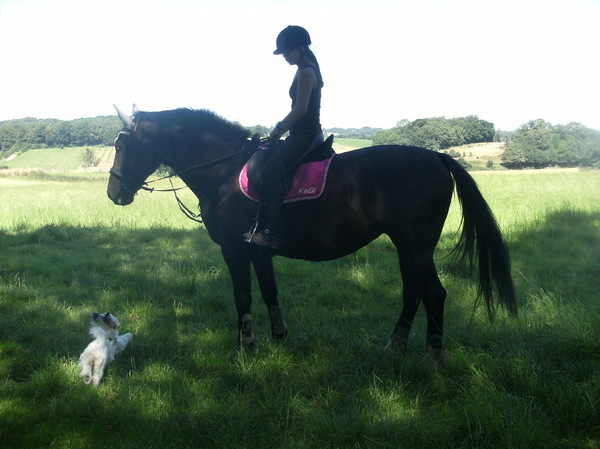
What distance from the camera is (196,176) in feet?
16.9

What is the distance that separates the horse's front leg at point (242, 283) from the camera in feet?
16.2

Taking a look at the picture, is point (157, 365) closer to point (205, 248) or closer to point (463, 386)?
point (463, 386)

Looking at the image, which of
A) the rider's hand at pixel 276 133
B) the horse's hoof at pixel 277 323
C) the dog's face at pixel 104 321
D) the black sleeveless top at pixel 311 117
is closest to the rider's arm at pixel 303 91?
the black sleeveless top at pixel 311 117

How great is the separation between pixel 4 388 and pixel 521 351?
484cm


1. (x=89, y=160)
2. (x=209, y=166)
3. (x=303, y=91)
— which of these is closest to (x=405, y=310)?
(x=303, y=91)

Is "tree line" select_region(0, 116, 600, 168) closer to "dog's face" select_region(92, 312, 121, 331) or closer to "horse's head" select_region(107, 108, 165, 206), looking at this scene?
"horse's head" select_region(107, 108, 165, 206)

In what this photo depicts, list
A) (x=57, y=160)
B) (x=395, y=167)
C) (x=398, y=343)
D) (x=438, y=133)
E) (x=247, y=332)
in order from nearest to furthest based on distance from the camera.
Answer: (x=395, y=167) < (x=398, y=343) < (x=247, y=332) < (x=438, y=133) < (x=57, y=160)

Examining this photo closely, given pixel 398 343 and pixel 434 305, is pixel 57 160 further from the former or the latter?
pixel 434 305

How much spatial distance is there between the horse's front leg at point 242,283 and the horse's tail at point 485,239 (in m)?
2.42

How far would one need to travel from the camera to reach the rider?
176 inches

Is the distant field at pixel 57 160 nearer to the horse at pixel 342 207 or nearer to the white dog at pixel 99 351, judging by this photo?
the horse at pixel 342 207

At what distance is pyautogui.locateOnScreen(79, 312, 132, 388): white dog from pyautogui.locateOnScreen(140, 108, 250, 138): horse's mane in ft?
7.60

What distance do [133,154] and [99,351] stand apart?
2305 millimetres

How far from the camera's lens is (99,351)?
13.6 ft
